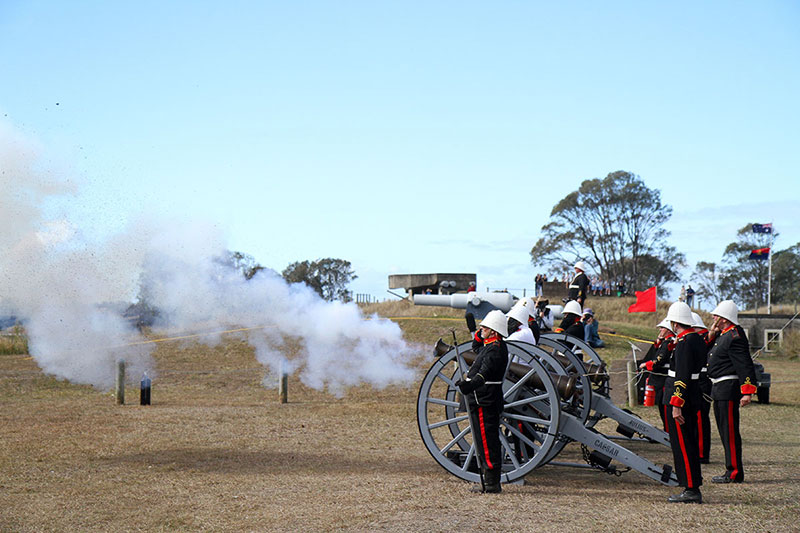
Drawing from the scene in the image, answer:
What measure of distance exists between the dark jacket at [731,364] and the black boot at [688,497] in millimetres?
1546

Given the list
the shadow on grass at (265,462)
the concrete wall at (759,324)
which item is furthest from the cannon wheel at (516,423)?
the concrete wall at (759,324)

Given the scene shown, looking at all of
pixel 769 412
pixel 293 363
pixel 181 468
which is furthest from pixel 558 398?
pixel 293 363

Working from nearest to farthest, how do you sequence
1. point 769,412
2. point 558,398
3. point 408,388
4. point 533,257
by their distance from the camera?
1. point 558,398
2. point 769,412
3. point 408,388
4. point 533,257

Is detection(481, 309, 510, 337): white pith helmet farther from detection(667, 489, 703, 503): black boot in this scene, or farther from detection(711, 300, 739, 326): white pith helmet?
detection(711, 300, 739, 326): white pith helmet

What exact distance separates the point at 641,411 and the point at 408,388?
5.72 metres

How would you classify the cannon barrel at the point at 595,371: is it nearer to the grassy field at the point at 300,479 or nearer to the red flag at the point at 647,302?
the grassy field at the point at 300,479

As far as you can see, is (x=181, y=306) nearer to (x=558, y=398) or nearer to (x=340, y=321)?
(x=340, y=321)

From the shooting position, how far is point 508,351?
7625 mm

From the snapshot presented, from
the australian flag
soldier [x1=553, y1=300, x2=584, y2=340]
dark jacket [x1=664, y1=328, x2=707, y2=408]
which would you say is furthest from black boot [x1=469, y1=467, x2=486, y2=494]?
the australian flag

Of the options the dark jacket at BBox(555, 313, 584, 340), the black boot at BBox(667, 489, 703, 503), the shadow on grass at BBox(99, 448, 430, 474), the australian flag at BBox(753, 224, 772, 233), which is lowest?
the shadow on grass at BBox(99, 448, 430, 474)

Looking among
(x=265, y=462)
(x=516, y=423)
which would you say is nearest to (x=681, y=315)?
(x=516, y=423)

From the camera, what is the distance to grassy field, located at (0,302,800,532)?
6227mm

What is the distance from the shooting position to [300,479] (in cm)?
791

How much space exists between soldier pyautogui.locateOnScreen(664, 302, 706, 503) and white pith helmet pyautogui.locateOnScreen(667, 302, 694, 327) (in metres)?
0.02
